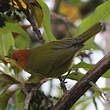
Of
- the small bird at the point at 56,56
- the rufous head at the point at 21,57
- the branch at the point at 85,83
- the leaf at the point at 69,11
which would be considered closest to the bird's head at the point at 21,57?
the rufous head at the point at 21,57

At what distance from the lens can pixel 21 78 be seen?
7.00 feet

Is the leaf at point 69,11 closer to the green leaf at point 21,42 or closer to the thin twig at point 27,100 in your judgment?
the green leaf at point 21,42

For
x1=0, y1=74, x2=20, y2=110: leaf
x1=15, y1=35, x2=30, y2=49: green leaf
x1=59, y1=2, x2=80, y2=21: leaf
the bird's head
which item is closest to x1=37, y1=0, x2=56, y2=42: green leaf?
the bird's head

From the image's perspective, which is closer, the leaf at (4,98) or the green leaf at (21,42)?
the leaf at (4,98)

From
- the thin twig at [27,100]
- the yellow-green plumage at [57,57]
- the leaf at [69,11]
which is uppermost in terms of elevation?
the leaf at [69,11]

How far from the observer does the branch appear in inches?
51.2

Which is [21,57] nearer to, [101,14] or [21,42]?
[21,42]

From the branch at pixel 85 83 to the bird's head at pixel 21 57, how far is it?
0.81 m

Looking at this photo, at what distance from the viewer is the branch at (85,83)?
130cm

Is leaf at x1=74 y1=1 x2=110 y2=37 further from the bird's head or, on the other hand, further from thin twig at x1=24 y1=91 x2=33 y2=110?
thin twig at x1=24 y1=91 x2=33 y2=110

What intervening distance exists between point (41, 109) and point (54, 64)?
33 cm

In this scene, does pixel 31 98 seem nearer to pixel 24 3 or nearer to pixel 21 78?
pixel 21 78

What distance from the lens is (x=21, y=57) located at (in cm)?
220

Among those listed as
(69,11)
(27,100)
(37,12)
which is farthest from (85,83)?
(69,11)
